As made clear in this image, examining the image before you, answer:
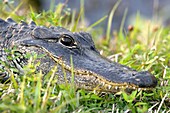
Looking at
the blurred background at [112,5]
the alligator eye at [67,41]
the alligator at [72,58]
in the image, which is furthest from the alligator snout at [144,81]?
the blurred background at [112,5]

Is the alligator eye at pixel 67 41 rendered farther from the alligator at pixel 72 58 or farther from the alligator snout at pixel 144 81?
the alligator snout at pixel 144 81

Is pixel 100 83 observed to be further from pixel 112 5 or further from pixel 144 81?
pixel 112 5

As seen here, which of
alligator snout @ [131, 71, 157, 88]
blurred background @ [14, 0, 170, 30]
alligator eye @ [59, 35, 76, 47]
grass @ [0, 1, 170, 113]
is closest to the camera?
grass @ [0, 1, 170, 113]

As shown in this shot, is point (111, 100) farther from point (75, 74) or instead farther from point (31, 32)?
point (31, 32)

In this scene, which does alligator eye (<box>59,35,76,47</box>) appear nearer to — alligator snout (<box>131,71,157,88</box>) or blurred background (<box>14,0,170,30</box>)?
alligator snout (<box>131,71,157,88</box>)

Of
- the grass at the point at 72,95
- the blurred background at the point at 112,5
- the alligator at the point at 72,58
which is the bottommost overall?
the grass at the point at 72,95

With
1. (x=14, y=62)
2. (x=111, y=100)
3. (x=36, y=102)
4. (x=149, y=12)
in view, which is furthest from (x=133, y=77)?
(x=149, y=12)

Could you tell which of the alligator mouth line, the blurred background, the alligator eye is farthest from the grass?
the blurred background

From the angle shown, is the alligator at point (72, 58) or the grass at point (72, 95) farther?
the alligator at point (72, 58)
